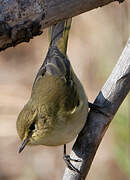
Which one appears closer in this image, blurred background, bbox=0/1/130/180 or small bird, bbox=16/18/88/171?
small bird, bbox=16/18/88/171

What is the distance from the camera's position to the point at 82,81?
6.56 m

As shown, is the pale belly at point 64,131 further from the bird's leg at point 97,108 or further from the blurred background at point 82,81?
the blurred background at point 82,81

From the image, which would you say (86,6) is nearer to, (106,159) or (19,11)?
(19,11)

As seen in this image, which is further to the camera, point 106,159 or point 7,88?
point 7,88

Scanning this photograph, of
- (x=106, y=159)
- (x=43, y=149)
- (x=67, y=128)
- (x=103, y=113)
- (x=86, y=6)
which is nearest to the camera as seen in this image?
(x=86, y=6)

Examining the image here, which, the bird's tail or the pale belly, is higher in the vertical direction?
the bird's tail

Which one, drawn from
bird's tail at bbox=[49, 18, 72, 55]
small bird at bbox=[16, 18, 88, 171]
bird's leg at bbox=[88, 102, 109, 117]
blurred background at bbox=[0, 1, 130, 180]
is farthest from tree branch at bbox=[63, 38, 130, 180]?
blurred background at bbox=[0, 1, 130, 180]

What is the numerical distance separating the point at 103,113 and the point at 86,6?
896mm

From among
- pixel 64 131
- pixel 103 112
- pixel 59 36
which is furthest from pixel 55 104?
pixel 103 112

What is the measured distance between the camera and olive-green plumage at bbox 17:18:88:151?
12.2ft

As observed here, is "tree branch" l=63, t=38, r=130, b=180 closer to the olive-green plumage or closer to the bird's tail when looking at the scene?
the olive-green plumage

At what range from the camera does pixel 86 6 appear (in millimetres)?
2480

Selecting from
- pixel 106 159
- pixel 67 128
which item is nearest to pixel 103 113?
pixel 67 128

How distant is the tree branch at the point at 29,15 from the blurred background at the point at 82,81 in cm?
329
